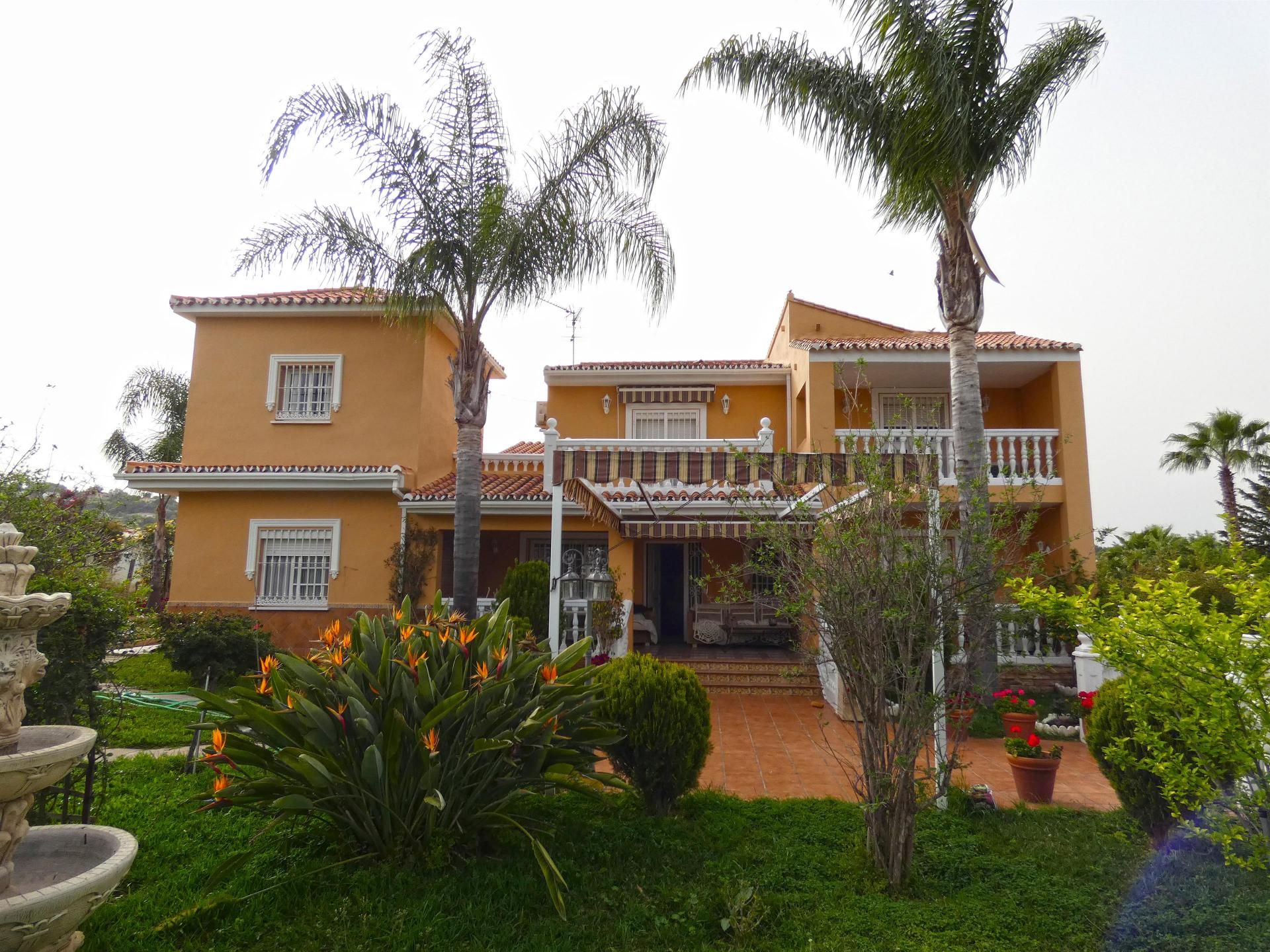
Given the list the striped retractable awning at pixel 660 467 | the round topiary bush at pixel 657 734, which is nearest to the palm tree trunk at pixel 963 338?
the striped retractable awning at pixel 660 467

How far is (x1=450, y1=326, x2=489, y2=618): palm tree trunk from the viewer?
12.6 m

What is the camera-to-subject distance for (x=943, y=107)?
10.6 metres

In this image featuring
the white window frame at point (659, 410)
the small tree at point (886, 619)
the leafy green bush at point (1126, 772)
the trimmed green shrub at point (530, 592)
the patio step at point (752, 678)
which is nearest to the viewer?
the small tree at point (886, 619)

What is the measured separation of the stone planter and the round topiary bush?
3.40m

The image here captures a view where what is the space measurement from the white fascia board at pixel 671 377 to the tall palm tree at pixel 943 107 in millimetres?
6152

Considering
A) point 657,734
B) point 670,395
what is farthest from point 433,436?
point 657,734

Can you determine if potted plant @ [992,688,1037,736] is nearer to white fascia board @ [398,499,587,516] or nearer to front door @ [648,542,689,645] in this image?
white fascia board @ [398,499,587,516]

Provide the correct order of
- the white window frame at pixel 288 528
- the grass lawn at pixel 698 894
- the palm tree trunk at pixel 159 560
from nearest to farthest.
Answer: the grass lawn at pixel 698 894
the white window frame at pixel 288 528
the palm tree trunk at pixel 159 560

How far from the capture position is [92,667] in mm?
5852

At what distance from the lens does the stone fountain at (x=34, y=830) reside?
139 inches

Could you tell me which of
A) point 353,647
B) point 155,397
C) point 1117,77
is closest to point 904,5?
point 1117,77

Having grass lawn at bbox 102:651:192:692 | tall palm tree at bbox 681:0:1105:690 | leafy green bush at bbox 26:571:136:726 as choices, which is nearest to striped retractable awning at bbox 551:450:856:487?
tall palm tree at bbox 681:0:1105:690

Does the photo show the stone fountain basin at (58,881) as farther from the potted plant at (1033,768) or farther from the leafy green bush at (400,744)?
the potted plant at (1033,768)

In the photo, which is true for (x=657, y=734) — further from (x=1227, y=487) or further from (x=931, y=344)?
(x=1227, y=487)
